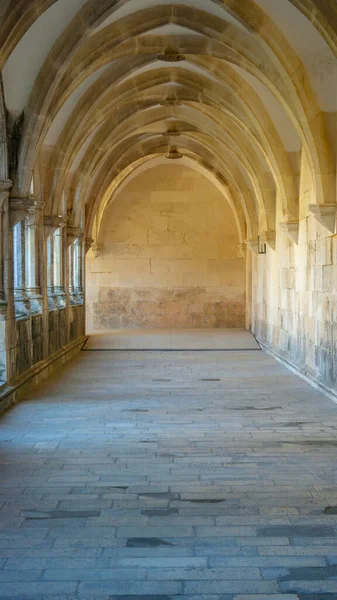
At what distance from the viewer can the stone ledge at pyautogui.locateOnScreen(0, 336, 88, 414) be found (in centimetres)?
660

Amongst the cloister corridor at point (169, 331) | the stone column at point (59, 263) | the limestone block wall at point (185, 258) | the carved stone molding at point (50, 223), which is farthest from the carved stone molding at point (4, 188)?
the limestone block wall at point (185, 258)

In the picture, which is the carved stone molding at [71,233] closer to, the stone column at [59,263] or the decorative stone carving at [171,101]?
the stone column at [59,263]

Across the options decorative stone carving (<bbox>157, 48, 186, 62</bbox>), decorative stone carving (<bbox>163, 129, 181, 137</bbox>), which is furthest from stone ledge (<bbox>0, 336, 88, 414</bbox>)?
decorative stone carving (<bbox>163, 129, 181, 137</bbox>)

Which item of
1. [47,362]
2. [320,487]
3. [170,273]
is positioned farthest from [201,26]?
[170,273]

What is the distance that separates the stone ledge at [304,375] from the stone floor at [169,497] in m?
0.13

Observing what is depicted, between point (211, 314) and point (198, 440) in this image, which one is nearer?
point (198, 440)

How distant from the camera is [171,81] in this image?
1043cm

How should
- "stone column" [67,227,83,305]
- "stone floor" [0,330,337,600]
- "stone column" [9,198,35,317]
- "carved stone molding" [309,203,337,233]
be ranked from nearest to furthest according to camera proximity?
1. "stone floor" [0,330,337,600]
2. "carved stone molding" [309,203,337,233]
3. "stone column" [9,198,35,317]
4. "stone column" [67,227,83,305]

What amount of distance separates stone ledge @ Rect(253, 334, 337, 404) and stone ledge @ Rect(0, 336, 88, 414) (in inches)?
130

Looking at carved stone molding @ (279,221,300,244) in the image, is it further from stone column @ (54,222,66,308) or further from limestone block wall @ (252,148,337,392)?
stone column @ (54,222,66,308)

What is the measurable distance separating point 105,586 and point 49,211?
7.59 metres

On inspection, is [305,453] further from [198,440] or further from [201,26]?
[201,26]

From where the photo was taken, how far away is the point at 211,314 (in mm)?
17031

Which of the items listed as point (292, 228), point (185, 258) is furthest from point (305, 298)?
point (185, 258)
